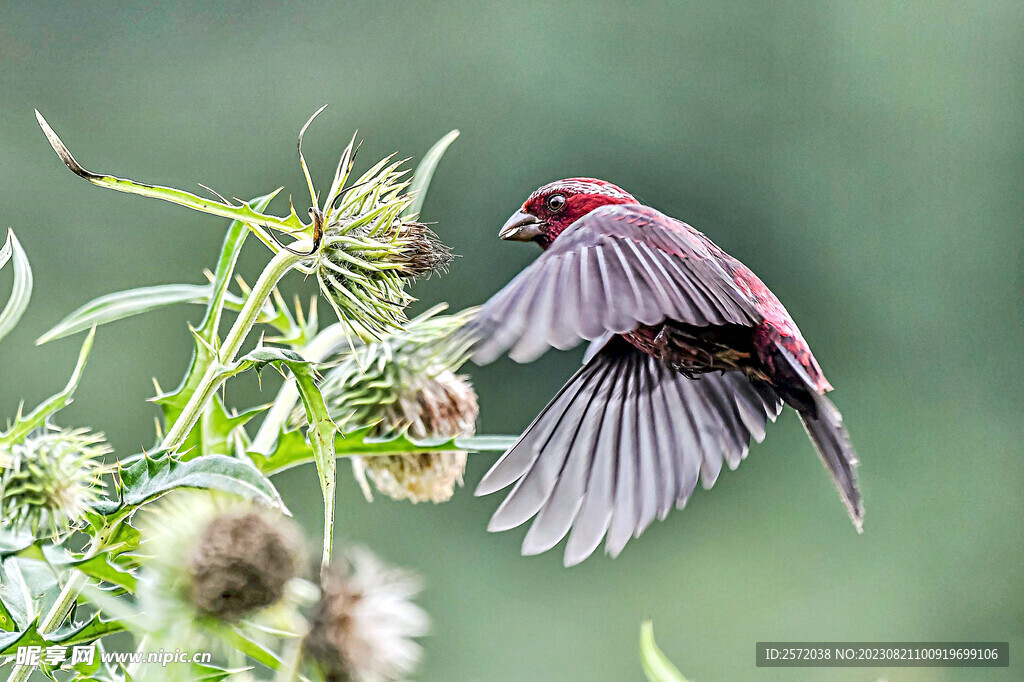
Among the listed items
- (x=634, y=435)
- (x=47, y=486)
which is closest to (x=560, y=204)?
(x=634, y=435)

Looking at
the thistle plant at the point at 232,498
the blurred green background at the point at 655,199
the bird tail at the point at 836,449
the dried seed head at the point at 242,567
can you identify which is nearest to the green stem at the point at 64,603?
the thistle plant at the point at 232,498

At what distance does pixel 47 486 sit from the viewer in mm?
843

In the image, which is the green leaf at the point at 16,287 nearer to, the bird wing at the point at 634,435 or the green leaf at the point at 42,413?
the green leaf at the point at 42,413

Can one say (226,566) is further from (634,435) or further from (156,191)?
(634,435)

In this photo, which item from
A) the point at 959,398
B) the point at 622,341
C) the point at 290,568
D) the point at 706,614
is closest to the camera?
the point at 290,568

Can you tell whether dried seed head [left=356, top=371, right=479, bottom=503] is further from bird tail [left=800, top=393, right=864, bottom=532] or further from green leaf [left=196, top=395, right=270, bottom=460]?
bird tail [left=800, top=393, right=864, bottom=532]

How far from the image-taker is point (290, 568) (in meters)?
0.61

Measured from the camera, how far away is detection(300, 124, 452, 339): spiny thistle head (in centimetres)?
77

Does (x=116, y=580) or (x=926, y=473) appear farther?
(x=926, y=473)

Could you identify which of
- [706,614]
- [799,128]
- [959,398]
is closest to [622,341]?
[706,614]

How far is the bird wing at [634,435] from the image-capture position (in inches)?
43.1

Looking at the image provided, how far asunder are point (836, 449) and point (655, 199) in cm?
283

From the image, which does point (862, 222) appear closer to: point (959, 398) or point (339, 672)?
point (959, 398)

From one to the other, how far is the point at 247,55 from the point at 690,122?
200 centimetres
